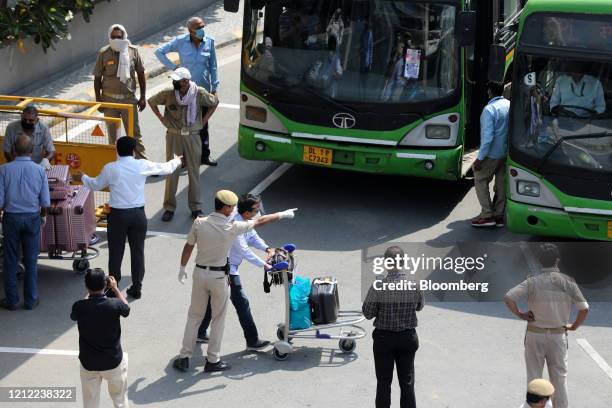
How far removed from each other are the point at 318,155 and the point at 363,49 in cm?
130

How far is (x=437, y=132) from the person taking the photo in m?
14.4

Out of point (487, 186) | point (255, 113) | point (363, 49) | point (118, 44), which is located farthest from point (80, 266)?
point (487, 186)

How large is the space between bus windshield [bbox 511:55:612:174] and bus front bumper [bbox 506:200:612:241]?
1.57 feet

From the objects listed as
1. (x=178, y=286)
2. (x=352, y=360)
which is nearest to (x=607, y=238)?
(x=352, y=360)

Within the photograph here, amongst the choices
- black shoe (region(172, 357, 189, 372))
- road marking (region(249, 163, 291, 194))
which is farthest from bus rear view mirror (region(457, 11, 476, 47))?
black shoe (region(172, 357, 189, 372))

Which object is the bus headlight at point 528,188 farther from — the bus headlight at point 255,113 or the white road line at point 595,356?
the bus headlight at point 255,113

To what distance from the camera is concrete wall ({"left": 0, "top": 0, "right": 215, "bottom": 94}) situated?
18484mm

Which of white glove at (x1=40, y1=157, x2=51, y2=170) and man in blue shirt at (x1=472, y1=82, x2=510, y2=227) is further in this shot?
man in blue shirt at (x1=472, y1=82, x2=510, y2=227)

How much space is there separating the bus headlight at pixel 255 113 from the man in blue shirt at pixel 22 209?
3498 mm

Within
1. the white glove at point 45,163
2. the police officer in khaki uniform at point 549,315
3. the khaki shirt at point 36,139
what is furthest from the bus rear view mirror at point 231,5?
the police officer in khaki uniform at point 549,315

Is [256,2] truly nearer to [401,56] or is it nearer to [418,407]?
[401,56]

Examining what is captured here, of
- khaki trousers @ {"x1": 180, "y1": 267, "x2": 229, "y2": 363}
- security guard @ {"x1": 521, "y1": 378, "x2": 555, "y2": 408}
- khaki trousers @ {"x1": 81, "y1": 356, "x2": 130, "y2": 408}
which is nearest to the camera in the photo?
security guard @ {"x1": 521, "y1": 378, "x2": 555, "y2": 408}

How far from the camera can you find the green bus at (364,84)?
14305mm

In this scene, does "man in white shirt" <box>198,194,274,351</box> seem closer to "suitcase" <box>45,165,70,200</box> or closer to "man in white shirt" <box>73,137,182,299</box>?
"man in white shirt" <box>73,137,182,299</box>
